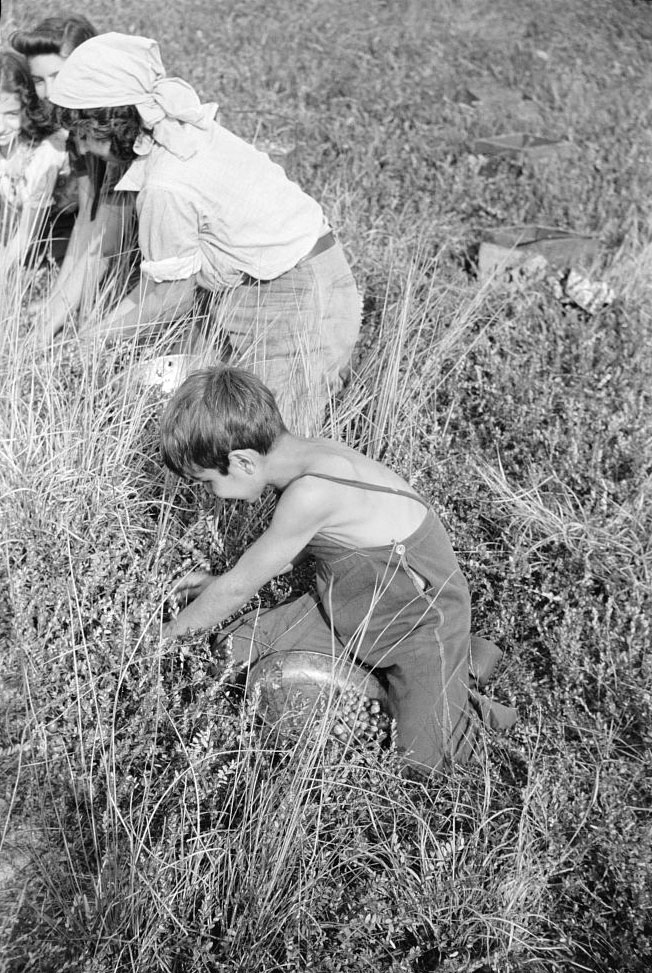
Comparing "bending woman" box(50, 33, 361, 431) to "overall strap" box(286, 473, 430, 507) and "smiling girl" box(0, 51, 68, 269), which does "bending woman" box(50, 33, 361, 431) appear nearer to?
"overall strap" box(286, 473, 430, 507)

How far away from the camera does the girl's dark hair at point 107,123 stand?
9.17 ft

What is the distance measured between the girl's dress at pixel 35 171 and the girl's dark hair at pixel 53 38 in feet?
1.13

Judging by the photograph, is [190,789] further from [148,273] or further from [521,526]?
[148,273]

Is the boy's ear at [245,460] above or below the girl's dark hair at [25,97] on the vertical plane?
below

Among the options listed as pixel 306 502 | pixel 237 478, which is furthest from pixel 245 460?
pixel 306 502

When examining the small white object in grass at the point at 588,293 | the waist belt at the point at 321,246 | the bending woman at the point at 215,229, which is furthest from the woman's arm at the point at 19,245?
the small white object in grass at the point at 588,293

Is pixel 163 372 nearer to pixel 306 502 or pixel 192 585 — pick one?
pixel 192 585

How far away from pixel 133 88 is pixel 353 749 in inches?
80.6

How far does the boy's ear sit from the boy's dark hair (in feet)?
0.04

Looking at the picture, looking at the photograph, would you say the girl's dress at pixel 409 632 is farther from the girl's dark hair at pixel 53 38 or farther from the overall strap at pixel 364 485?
the girl's dark hair at pixel 53 38

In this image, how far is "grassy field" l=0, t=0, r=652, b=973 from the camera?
1.84m

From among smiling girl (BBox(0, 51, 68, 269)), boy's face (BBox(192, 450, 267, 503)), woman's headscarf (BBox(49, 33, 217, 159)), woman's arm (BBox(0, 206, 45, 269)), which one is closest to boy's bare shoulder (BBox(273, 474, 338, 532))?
boy's face (BBox(192, 450, 267, 503))

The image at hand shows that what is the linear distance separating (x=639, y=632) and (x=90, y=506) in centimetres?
160

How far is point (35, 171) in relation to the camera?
3.77 meters
